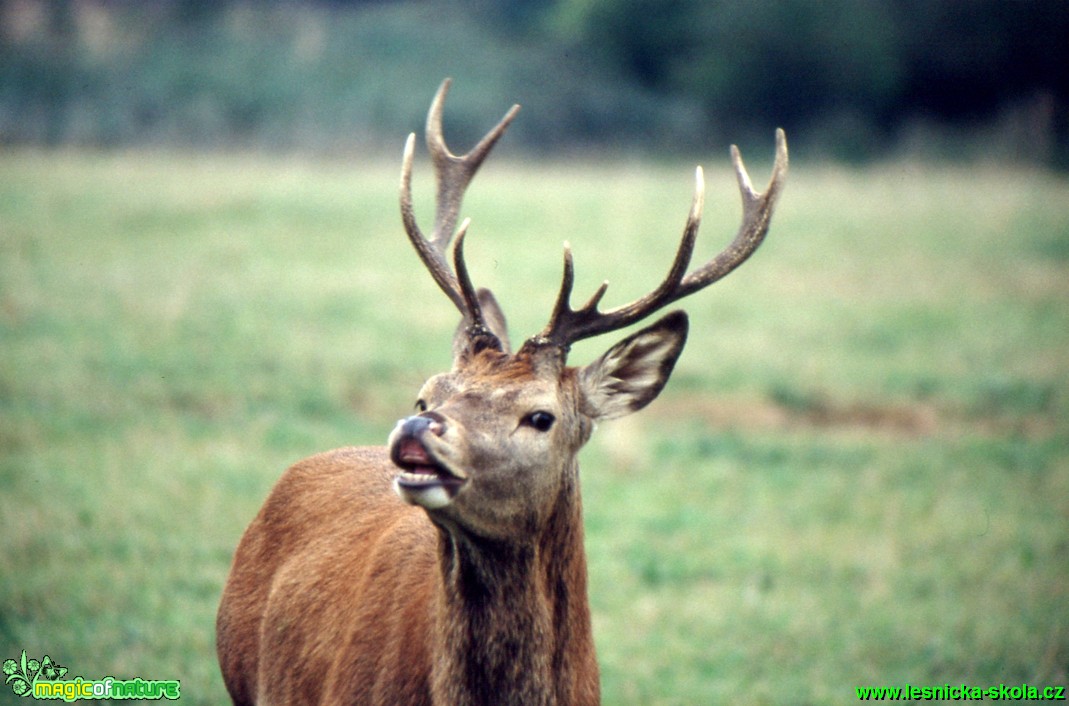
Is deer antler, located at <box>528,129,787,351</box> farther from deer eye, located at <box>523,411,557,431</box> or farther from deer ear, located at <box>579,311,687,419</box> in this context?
deer eye, located at <box>523,411,557,431</box>

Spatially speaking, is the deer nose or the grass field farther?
the grass field

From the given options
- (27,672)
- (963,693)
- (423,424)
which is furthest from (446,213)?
(963,693)

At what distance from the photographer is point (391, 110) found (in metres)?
31.8

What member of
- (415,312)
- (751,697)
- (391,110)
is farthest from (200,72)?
(751,697)

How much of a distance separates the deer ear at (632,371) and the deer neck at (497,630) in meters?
0.54

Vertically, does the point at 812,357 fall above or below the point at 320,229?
below

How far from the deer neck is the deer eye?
0.35m

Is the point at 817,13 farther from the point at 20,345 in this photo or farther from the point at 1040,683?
the point at 1040,683

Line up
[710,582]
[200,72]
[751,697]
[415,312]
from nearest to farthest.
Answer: [751,697] → [710,582] → [415,312] → [200,72]

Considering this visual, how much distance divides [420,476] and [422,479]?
20mm

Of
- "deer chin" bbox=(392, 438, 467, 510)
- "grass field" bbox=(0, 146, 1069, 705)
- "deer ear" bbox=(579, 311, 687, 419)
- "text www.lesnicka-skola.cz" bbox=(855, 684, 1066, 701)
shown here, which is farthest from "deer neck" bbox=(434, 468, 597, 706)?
"text www.lesnicka-skola.cz" bbox=(855, 684, 1066, 701)

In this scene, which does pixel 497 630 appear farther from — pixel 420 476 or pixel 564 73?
pixel 564 73

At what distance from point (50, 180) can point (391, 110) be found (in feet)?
43.2

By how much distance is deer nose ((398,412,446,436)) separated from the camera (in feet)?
11.1
